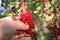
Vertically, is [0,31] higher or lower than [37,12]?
higher

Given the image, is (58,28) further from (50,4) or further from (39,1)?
(39,1)

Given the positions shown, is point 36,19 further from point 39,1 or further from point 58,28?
point 39,1

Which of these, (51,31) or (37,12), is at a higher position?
(37,12)

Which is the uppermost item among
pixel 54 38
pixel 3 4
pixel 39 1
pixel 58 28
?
pixel 39 1

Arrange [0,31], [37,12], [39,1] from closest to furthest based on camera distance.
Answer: [0,31], [39,1], [37,12]

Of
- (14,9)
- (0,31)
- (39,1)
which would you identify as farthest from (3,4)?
(0,31)

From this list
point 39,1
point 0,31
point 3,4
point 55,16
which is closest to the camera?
point 0,31

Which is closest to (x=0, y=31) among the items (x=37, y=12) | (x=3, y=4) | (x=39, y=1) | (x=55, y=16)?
(x=39, y=1)

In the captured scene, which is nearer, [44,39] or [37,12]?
[37,12]

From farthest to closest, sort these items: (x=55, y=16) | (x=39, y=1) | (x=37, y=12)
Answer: (x=55, y=16)
(x=37, y=12)
(x=39, y=1)
